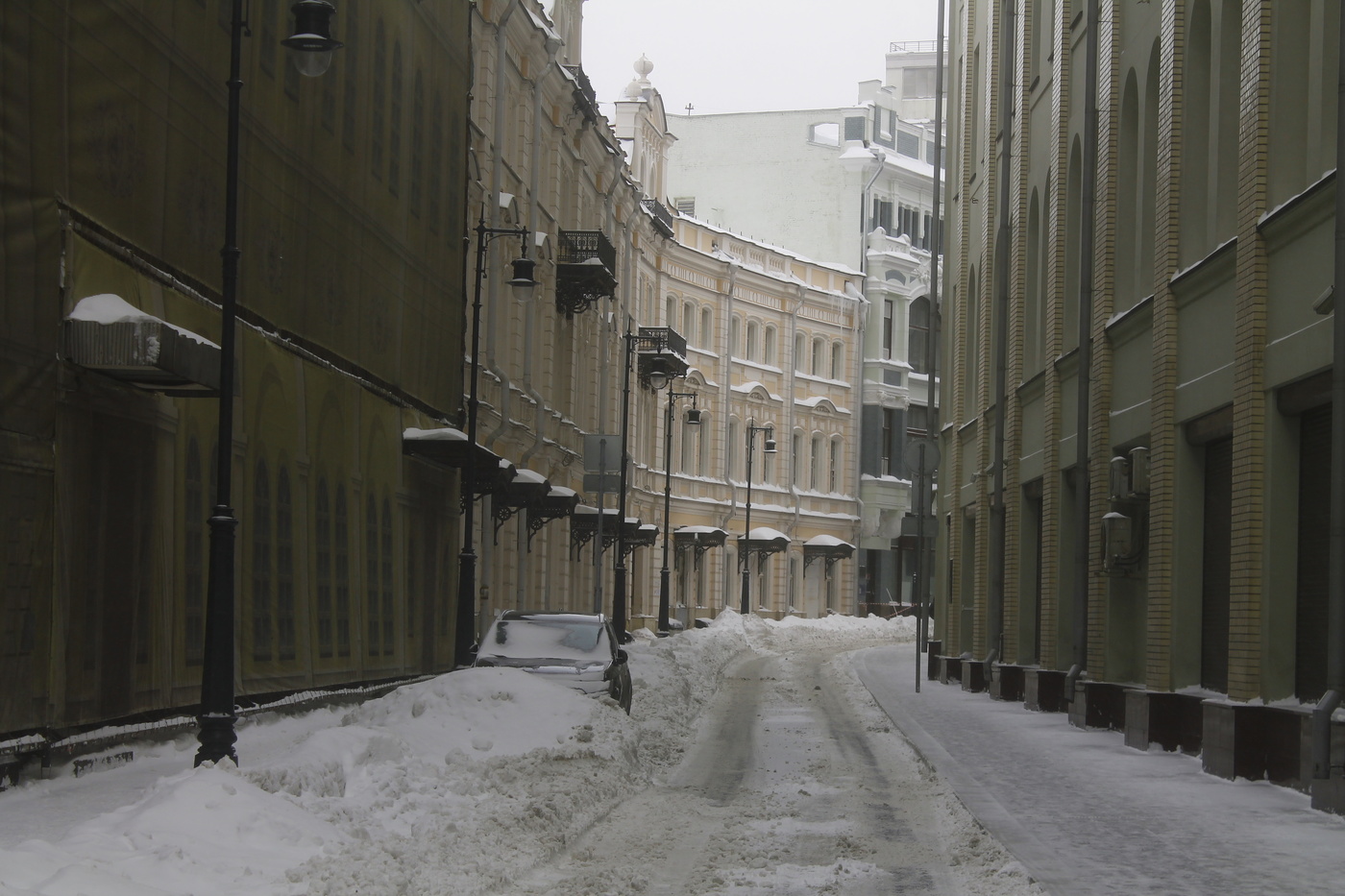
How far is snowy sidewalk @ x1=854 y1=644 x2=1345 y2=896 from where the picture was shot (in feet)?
32.5

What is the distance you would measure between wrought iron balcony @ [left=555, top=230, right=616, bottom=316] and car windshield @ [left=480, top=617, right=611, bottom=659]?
2136cm

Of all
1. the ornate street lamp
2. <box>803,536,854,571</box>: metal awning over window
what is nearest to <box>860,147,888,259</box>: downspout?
<box>803,536,854,571</box>: metal awning over window

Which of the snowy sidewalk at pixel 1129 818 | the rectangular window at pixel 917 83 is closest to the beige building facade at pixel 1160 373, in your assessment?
the snowy sidewalk at pixel 1129 818

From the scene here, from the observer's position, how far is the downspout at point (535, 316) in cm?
3828

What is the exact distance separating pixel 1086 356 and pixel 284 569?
33.4 feet

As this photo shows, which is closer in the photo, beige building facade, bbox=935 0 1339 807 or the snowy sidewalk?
the snowy sidewalk

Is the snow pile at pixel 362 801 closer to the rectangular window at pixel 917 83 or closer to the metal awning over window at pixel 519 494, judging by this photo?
the metal awning over window at pixel 519 494

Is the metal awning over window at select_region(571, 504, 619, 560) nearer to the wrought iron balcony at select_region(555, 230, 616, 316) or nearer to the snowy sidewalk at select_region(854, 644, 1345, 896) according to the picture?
the wrought iron balcony at select_region(555, 230, 616, 316)

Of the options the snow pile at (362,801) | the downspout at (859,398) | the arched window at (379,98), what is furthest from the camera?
the downspout at (859,398)

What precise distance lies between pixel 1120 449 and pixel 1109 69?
493 centimetres

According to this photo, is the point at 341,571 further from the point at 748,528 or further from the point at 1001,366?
the point at 748,528

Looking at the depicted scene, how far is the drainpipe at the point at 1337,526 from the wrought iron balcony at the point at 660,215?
44.0m

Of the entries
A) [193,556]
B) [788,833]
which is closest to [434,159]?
[193,556]

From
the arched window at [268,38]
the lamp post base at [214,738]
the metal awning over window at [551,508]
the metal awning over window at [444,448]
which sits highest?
the arched window at [268,38]
